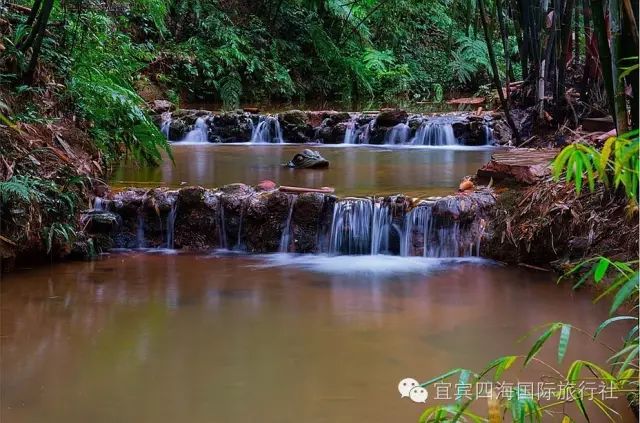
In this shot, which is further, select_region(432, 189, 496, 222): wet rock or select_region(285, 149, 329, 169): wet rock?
select_region(285, 149, 329, 169): wet rock

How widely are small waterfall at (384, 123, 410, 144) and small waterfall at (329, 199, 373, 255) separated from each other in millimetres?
5258

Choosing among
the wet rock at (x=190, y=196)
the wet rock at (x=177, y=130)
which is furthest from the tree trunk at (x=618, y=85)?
the wet rock at (x=177, y=130)

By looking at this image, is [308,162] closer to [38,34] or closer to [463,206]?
[463,206]

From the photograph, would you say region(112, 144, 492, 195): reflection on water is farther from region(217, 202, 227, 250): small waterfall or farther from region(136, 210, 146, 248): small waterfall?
region(217, 202, 227, 250): small waterfall

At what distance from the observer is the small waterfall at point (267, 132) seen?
1095cm

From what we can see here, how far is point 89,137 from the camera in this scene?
631 centimetres

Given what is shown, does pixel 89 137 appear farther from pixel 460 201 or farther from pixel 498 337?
pixel 498 337

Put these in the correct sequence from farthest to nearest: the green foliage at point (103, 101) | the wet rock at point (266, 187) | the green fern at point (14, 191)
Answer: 1. the green foliage at point (103, 101)
2. the wet rock at point (266, 187)
3. the green fern at point (14, 191)

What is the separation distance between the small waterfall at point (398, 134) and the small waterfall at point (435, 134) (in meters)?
0.15

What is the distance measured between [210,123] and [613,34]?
8690mm

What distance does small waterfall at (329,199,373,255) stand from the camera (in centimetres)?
554

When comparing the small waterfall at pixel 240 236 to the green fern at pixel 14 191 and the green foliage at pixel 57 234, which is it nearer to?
the green foliage at pixel 57 234

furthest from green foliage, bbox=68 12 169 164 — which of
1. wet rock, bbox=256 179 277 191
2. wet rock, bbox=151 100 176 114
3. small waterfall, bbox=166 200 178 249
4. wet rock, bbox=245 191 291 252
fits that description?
wet rock, bbox=151 100 176 114

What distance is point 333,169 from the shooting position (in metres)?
7.86
